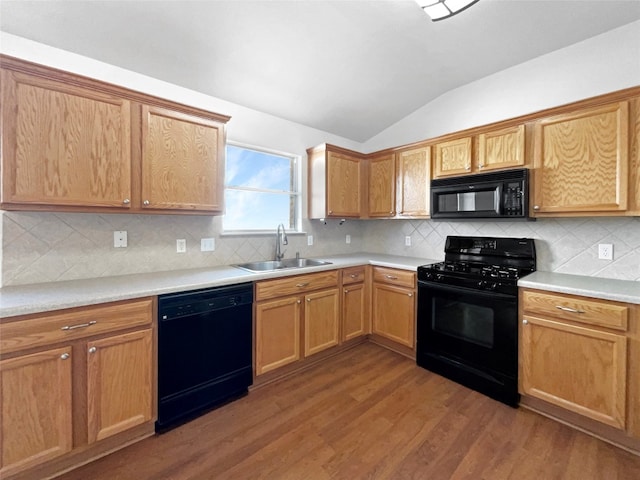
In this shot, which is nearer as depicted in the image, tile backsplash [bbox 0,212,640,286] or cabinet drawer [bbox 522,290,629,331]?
cabinet drawer [bbox 522,290,629,331]

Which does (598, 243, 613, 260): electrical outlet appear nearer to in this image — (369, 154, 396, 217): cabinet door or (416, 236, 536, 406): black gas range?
(416, 236, 536, 406): black gas range

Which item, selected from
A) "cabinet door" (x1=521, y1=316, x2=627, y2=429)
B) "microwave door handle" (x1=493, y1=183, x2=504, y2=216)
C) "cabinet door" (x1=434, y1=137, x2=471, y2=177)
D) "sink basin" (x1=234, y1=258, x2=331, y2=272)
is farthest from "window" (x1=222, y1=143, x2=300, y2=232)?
"cabinet door" (x1=521, y1=316, x2=627, y2=429)

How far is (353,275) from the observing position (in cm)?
292

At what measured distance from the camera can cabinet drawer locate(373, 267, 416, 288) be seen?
2.72m

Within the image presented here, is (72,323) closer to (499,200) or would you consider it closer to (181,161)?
(181,161)

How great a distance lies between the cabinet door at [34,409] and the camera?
1310mm

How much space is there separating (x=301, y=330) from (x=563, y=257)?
2.33m

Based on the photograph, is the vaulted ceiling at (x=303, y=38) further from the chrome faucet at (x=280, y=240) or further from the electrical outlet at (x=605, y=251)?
the electrical outlet at (x=605, y=251)

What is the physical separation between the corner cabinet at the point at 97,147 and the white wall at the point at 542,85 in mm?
2405

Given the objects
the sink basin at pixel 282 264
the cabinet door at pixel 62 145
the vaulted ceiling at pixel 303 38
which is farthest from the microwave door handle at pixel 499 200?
the cabinet door at pixel 62 145

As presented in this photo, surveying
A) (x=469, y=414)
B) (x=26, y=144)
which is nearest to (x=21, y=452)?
(x=26, y=144)

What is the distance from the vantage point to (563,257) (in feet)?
7.73

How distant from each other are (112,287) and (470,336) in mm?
2644

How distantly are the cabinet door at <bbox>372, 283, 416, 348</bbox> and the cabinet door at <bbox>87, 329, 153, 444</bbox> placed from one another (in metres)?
2.12
